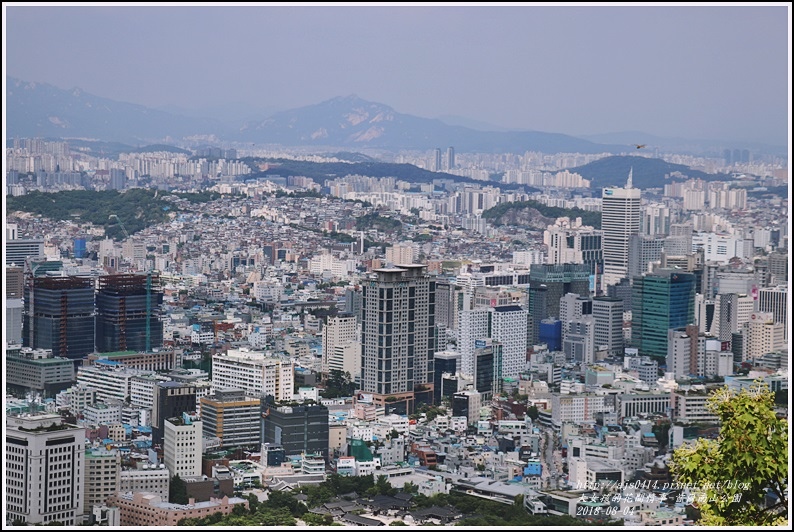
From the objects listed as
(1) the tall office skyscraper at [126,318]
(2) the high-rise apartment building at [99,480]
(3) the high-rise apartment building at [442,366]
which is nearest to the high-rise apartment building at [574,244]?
(3) the high-rise apartment building at [442,366]

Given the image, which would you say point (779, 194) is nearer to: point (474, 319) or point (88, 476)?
point (474, 319)

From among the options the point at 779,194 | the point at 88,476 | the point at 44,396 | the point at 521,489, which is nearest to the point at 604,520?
the point at 521,489

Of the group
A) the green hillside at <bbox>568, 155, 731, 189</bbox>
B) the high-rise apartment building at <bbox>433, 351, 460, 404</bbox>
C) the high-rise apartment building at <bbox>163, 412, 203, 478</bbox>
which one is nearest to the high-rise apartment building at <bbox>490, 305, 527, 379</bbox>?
the high-rise apartment building at <bbox>433, 351, 460, 404</bbox>

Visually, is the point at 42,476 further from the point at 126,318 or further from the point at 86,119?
the point at 86,119

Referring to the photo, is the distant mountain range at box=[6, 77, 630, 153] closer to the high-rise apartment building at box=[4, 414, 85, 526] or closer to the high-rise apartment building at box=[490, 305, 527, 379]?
the high-rise apartment building at box=[490, 305, 527, 379]

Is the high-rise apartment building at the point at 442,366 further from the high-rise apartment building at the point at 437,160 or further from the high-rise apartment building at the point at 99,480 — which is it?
the high-rise apartment building at the point at 437,160

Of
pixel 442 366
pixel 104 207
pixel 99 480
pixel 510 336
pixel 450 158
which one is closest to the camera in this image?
pixel 99 480

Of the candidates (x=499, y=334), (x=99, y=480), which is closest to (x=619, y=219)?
(x=499, y=334)
